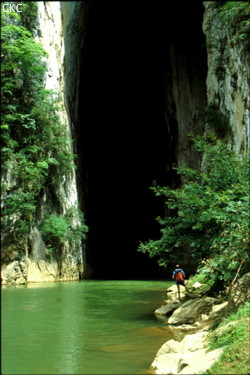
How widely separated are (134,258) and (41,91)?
21.3m

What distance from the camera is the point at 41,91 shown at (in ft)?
60.2

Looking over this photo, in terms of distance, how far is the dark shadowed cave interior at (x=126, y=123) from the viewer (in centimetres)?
2923

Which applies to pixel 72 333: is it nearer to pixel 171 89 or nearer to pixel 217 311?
pixel 217 311

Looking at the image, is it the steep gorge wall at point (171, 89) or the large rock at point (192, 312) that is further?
the steep gorge wall at point (171, 89)

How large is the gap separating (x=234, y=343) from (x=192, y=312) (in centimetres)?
389

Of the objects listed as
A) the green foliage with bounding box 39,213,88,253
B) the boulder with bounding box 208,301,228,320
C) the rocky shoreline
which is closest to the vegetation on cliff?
the green foliage with bounding box 39,213,88,253

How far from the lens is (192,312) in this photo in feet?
31.6

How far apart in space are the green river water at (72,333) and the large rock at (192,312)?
356mm

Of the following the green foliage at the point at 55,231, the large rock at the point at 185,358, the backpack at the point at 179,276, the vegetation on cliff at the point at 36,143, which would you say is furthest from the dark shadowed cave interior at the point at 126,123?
the large rock at the point at 185,358

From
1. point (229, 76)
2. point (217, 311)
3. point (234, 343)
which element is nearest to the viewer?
point (234, 343)

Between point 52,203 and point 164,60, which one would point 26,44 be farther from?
point 164,60

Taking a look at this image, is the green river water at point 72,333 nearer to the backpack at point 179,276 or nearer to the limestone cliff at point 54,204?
the backpack at point 179,276

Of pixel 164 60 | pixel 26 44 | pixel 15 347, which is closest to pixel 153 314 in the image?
pixel 15 347

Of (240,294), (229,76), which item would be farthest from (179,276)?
(229,76)
